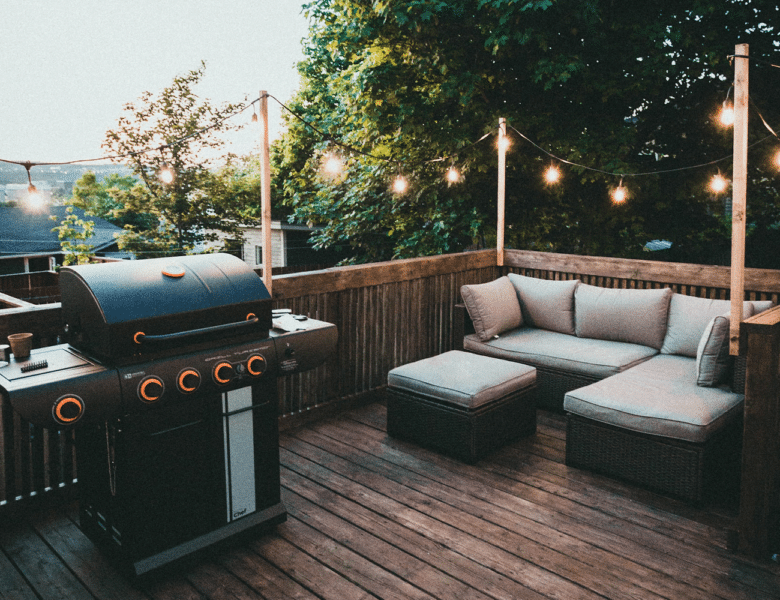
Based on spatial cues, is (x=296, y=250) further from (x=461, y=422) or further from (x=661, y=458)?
(x=661, y=458)

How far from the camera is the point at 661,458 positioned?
10.3 ft

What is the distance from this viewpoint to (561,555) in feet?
8.58

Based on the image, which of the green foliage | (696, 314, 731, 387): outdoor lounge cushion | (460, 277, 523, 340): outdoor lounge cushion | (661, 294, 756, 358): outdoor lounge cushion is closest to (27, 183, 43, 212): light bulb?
(460, 277, 523, 340): outdoor lounge cushion

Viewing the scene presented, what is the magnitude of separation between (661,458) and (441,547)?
1.28 meters

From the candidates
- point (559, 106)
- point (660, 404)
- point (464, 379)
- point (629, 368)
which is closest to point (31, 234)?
point (559, 106)

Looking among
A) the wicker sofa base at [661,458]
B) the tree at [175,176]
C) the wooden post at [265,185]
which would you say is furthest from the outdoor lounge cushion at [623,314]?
the tree at [175,176]

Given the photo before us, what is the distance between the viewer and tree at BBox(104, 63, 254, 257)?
17922 millimetres

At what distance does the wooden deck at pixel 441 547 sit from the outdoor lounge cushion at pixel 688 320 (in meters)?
1.37

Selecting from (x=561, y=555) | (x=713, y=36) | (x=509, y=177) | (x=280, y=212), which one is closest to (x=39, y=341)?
(x=561, y=555)

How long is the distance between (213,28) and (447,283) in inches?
938

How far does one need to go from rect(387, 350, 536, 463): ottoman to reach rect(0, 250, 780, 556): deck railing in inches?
24.3

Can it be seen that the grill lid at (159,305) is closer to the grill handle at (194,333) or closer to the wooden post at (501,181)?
the grill handle at (194,333)

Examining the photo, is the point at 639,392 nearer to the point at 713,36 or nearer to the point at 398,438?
the point at 398,438

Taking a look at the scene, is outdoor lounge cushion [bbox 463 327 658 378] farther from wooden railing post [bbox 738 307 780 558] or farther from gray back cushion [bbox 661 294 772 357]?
wooden railing post [bbox 738 307 780 558]
